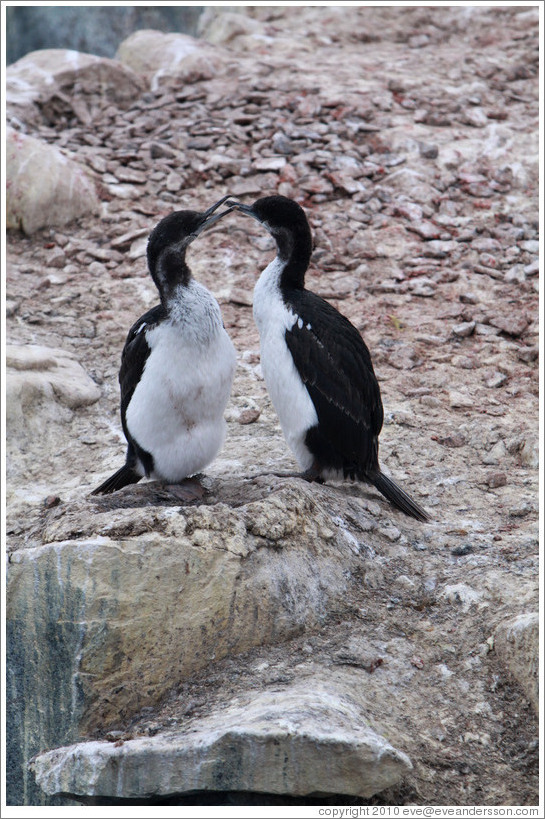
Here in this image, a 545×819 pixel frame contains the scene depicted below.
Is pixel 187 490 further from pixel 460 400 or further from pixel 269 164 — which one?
pixel 269 164

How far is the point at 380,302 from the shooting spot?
25.1 feet

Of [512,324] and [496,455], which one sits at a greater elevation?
[512,324]

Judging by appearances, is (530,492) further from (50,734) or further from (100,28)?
(100,28)

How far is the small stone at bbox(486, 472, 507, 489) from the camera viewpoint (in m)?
5.53

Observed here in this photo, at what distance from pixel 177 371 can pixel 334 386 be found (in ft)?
3.28

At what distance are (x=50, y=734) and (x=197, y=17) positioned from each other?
1306 cm

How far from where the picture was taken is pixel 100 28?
1408cm

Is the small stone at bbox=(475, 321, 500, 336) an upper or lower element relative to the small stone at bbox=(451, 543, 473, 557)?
upper

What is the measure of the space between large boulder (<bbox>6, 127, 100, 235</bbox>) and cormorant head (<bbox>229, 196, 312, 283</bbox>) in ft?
11.5

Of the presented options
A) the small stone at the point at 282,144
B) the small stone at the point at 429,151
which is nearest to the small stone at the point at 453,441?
the small stone at the point at 429,151

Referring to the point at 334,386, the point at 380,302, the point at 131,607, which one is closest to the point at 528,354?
the point at 380,302

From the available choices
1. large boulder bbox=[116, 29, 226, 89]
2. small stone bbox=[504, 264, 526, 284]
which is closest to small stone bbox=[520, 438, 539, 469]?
small stone bbox=[504, 264, 526, 284]

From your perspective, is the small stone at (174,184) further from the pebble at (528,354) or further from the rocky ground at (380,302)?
the pebble at (528,354)

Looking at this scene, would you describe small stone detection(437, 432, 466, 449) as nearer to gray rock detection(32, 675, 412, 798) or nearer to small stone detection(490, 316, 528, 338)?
small stone detection(490, 316, 528, 338)
